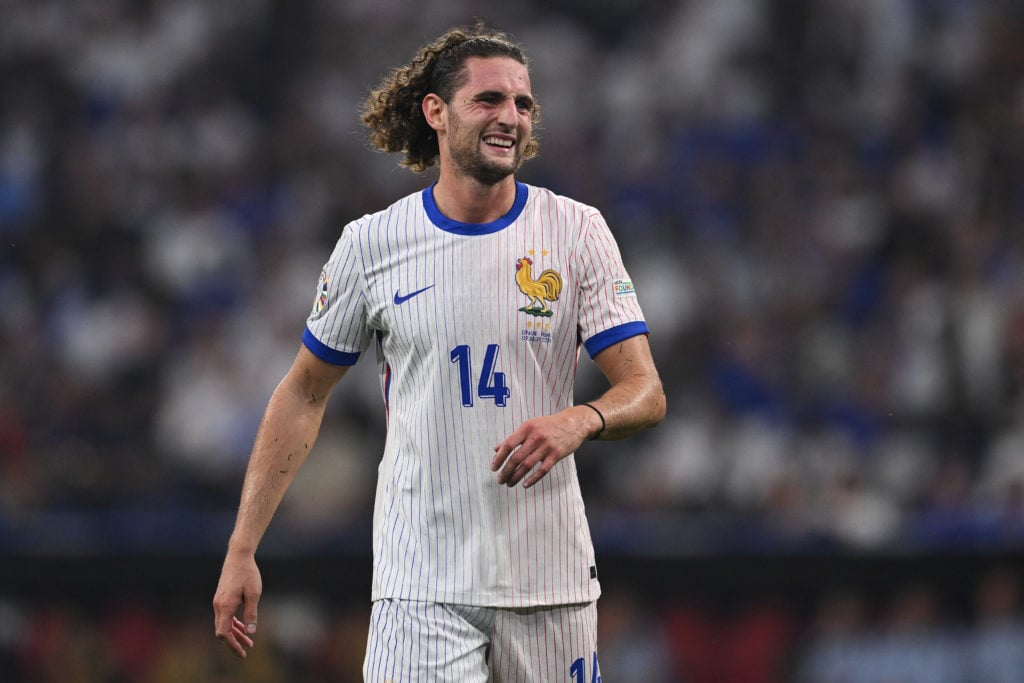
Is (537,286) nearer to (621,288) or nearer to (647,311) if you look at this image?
(621,288)

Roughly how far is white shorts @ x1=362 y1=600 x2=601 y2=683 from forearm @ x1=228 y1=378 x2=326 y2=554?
0.48 meters

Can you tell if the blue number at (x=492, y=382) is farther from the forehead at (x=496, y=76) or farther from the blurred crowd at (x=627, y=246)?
the blurred crowd at (x=627, y=246)

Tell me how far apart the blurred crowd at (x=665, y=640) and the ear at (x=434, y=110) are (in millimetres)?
3841

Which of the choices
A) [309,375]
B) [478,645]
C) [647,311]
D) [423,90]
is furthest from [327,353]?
[647,311]

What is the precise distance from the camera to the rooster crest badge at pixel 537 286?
4.08 meters

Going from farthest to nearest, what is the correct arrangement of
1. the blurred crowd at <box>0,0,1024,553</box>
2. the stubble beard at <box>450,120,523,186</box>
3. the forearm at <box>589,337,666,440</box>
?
the blurred crowd at <box>0,0,1024,553</box> → the stubble beard at <box>450,120,523,186</box> → the forearm at <box>589,337,666,440</box>

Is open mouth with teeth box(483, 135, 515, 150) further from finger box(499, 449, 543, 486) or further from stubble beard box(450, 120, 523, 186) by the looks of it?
finger box(499, 449, 543, 486)

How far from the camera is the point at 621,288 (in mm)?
4172

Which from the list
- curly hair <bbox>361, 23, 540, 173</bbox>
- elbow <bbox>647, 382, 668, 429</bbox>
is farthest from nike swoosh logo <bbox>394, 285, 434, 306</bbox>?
elbow <bbox>647, 382, 668, 429</bbox>

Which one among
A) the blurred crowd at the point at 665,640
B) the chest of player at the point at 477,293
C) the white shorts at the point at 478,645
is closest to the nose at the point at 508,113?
the chest of player at the point at 477,293

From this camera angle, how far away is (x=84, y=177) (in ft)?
37.9

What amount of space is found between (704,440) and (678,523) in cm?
145

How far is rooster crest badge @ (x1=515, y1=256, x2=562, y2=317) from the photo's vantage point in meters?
4.08

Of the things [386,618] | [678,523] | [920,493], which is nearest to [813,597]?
[678,523]
